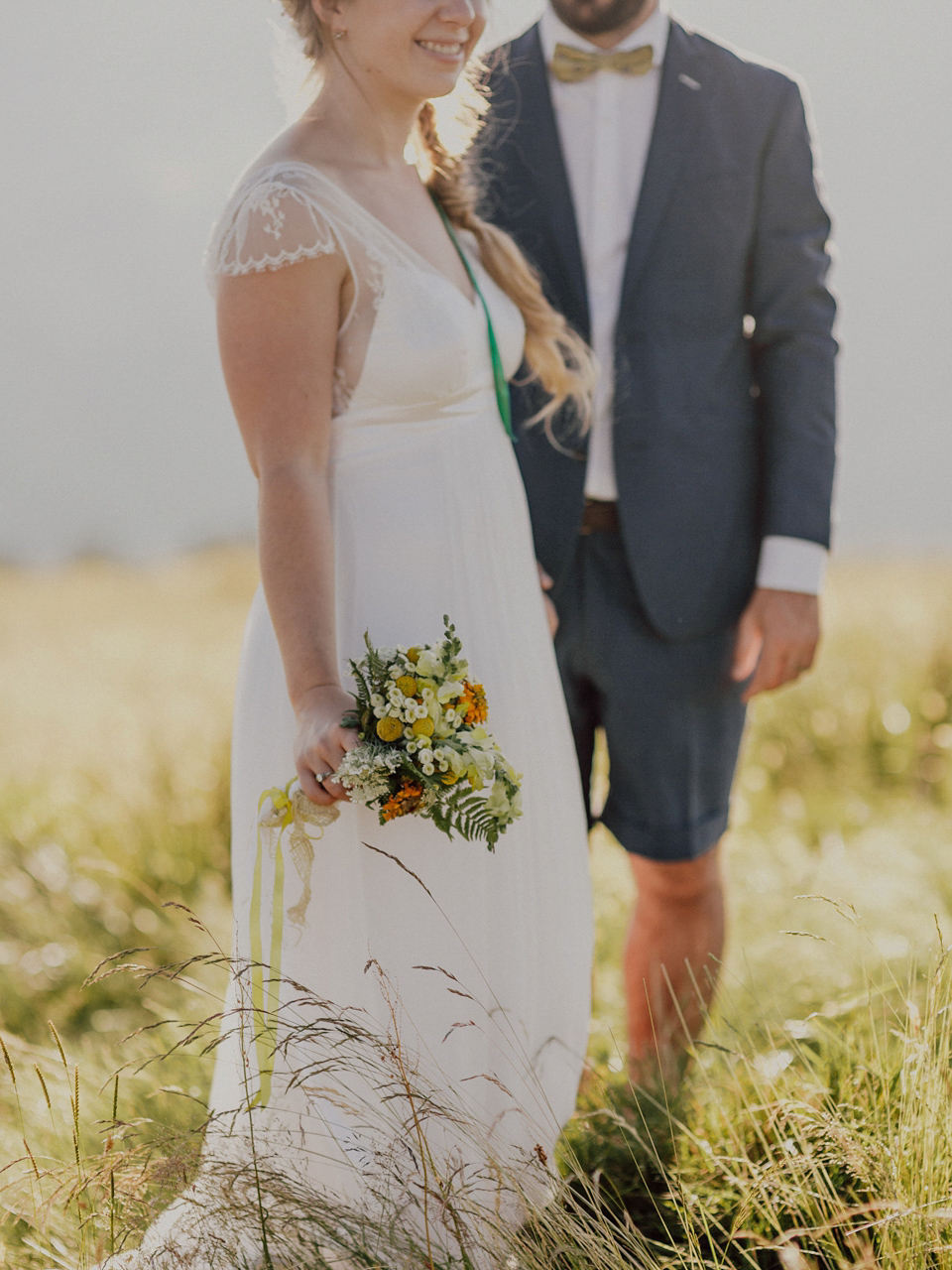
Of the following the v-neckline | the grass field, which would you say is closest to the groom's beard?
the v-neckline

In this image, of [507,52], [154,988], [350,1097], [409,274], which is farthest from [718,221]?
[154,988]

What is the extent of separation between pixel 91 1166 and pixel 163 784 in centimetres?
294

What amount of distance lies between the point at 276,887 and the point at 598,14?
1963 millimetres

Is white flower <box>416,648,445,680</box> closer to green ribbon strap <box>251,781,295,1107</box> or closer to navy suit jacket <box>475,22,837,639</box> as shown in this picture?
green ribbon strap <box>251,781,295,1107</box>

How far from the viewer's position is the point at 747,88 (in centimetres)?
248

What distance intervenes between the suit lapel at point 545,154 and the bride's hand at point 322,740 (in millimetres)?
1235

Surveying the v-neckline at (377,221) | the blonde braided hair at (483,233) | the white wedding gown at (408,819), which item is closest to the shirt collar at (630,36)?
the blonde braided hair at (483,233)

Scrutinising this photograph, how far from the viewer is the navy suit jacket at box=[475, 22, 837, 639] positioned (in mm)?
2461

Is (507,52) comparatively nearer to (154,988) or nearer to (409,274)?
(409,274)

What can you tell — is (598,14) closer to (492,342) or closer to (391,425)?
(492,342)

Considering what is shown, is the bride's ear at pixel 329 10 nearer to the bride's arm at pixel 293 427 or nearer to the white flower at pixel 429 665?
the bride's arm at pixel 293 427

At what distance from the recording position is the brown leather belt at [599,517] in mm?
2604

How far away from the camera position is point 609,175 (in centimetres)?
250

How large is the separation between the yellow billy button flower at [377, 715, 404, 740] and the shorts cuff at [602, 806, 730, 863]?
1.28 m
